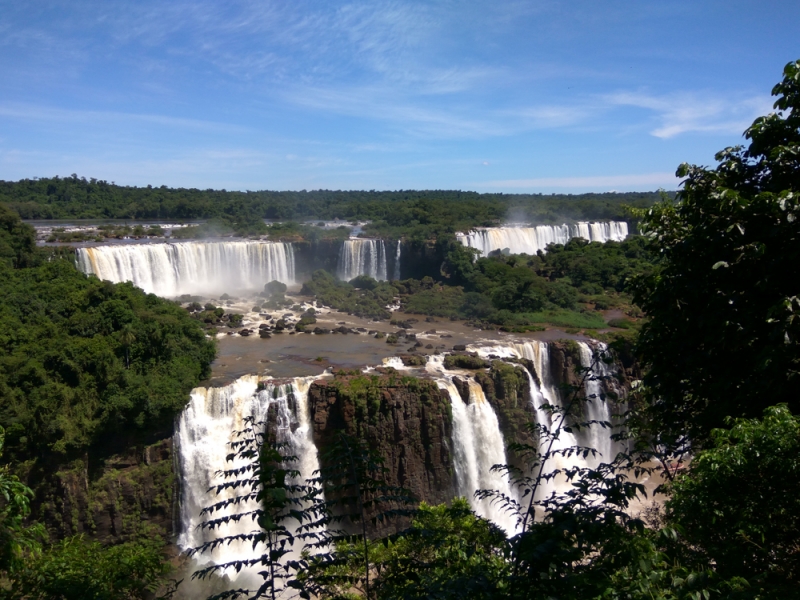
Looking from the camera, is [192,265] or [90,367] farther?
[192,265]

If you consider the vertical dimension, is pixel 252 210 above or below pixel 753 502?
above

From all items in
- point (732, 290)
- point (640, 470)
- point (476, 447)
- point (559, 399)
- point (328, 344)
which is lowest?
point (476, 447)

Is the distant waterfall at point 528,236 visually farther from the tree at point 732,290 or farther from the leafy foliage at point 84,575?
the leafy foliage at point 84,575

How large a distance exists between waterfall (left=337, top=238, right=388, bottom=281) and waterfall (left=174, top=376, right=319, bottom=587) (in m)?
22.4

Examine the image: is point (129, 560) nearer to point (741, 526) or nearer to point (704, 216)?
point (741, 526)

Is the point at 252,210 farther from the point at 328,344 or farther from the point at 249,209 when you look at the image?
the point at 328,344

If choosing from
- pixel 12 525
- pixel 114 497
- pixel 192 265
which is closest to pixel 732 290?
pixel 12 525

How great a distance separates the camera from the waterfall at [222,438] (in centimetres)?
1623

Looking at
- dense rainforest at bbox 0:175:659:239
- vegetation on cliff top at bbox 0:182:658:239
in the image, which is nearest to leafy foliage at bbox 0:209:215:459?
dense rainforest at bbox 0:175:659:239

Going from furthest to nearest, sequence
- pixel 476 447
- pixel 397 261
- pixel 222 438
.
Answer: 1. pixel 397 261
2. pixel 476 447
3. pixel 222 438

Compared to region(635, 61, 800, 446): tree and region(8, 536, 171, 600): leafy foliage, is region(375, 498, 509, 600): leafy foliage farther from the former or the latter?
region(8, 536, 171, 600): leafy foliage

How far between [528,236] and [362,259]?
15217 millimetres

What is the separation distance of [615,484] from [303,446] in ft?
45.6

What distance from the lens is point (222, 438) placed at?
1703 cm
